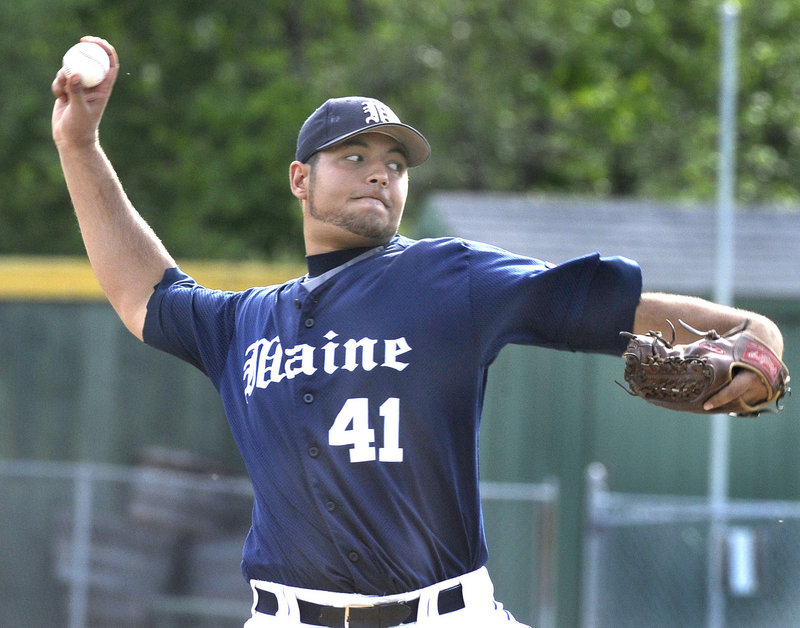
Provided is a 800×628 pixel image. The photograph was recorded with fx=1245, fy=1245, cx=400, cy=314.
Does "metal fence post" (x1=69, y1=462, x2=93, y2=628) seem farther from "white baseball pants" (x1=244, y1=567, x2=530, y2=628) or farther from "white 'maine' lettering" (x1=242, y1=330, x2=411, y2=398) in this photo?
"white baseball pants" (x1=244, y1=567, x2=530, y2=628)

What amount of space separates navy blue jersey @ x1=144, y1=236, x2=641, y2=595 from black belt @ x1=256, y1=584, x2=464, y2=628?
0.04m

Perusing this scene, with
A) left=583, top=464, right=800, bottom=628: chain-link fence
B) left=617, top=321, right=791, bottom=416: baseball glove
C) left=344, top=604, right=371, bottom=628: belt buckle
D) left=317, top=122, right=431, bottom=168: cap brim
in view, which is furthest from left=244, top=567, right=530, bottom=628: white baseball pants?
left=583, top=464, right=800, bottom=628: chain-link fence

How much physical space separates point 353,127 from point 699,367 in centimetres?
111

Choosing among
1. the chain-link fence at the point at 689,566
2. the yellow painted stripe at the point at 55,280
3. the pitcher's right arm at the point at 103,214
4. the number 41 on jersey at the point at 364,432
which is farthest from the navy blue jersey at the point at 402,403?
the yellow painted stripe at the point at 55,280

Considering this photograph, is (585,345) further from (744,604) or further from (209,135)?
(209,135)

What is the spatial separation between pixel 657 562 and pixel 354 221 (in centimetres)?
530

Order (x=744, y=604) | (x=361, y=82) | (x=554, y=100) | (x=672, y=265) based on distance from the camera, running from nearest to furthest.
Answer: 1. (x=744, y=604)
2. (x=672, y=265)
3. (x=361, y=82)
4. (x=554, y=100)

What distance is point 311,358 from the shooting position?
3.02 meters

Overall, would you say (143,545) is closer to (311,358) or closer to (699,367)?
(311,358)

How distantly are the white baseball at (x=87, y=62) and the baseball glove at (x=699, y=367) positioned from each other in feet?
5.67

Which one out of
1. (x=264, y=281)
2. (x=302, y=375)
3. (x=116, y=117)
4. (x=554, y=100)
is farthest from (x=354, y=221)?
(x=116, y=117)

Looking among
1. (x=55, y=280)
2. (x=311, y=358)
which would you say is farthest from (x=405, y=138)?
(x=55, y=280)

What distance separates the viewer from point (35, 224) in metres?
18.6

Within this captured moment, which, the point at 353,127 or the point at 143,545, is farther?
the point at 143,545
